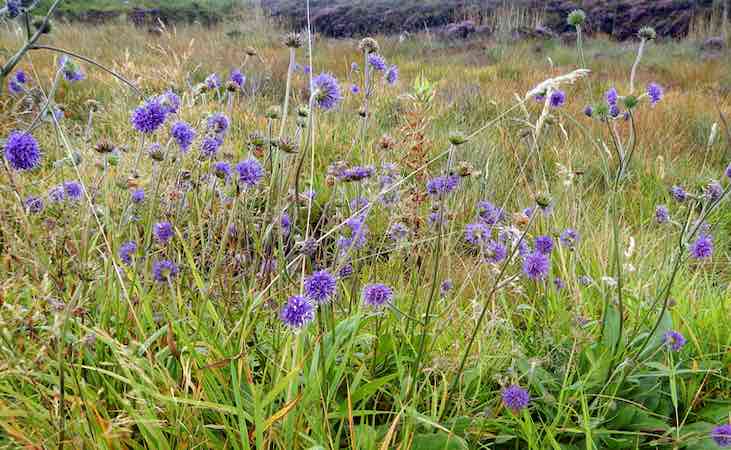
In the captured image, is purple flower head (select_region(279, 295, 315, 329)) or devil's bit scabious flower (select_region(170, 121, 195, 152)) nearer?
purple flower head (select_region(279, 295, 315, 329))

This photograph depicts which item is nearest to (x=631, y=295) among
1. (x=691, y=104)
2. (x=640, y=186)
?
(x=640, y=186)

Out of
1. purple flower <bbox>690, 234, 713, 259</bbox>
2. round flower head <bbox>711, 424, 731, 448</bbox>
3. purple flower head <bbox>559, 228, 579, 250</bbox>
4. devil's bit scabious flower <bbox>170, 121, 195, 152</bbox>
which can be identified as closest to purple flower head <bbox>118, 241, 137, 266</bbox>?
devil's bit scabious flower <bbox>170, 121, 195, 152</bbox>

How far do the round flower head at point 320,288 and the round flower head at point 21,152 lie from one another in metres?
0.64

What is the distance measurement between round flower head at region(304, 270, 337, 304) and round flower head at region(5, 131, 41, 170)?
2.10 ft

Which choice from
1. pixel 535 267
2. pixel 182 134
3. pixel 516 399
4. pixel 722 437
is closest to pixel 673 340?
pixel 722 437

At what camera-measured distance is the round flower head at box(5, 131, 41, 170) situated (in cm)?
106

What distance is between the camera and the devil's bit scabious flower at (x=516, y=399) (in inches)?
40.2

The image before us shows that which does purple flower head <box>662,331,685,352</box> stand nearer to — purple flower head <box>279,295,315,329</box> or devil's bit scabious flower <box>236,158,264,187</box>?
purple flower head <box>279,295,315,329</box>

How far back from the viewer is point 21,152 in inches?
41.9

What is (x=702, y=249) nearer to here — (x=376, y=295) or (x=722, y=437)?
(x=722, y=437)

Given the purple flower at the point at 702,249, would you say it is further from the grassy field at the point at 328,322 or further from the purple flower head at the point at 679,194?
the purple flower head at the point at 679,194

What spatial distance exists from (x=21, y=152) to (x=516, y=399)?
3.68 feet

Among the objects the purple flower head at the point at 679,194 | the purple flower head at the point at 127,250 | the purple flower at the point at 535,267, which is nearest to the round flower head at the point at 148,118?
the purple flower head at the point at 127,250

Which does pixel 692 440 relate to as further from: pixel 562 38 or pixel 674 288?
pixel 562 38
